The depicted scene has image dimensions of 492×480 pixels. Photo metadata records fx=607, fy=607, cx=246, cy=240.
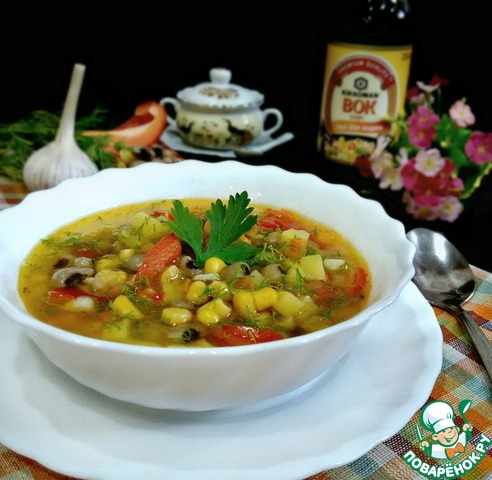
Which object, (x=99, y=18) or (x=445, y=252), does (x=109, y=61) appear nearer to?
(x=99, y=18)

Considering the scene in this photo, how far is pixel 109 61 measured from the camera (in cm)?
448

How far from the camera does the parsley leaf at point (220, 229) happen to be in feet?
5.70

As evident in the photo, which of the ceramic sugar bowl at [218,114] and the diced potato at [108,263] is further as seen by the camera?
the ceramic sugar bowl at [218,114]

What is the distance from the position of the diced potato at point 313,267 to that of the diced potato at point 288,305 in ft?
0.56

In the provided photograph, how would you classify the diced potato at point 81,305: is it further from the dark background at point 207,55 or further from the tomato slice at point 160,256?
the dark background at point 207,55

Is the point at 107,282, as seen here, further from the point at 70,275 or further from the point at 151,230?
the point at 151,230

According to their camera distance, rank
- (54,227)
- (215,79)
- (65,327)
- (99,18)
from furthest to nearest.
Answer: (99,18) < (215,79) < (54,227) < (65,327)

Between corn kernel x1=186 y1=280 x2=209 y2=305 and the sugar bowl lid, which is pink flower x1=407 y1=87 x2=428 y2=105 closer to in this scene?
the sugar bowl lid

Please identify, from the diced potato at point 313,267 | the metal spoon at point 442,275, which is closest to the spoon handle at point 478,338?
the metal spoon at point 442,275

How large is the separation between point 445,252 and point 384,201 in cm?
138

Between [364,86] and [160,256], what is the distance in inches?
88.6

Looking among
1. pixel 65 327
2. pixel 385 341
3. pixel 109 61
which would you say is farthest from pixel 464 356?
pixel 109 61

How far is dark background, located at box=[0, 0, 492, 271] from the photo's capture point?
3.87 meters

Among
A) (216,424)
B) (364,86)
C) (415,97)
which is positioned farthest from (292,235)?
(415,97)
